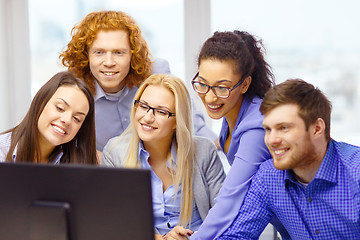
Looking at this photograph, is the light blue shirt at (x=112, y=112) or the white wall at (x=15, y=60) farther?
the white wall at (x=15, y=60)

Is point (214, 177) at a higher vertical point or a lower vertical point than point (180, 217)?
higher

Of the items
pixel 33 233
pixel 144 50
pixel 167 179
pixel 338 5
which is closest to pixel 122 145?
pixel 167 179

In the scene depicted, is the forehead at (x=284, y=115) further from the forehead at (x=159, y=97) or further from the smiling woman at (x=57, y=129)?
the smiling woman at (x=57, y=129)

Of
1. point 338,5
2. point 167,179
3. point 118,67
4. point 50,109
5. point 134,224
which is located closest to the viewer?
point 134,224

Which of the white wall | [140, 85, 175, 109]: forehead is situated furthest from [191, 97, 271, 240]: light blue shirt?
the white wall

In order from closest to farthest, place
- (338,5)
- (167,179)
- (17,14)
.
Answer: (167,179)
(338,5)
(17,14)

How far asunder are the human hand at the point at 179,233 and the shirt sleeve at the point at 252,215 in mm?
245

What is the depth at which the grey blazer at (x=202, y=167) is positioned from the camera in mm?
2133

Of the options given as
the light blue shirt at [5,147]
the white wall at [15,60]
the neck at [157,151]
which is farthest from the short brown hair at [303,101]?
the white wall at [15,60]

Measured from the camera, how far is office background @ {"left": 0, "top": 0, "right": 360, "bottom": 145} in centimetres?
358

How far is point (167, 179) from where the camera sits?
220 centimetres

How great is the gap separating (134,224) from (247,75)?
99 cm

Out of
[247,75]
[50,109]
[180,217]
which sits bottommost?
[180,217]

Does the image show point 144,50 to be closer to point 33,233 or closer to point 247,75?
point 247,75
